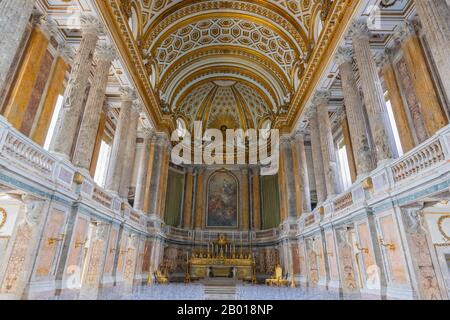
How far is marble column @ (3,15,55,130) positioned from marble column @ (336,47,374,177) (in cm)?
1191

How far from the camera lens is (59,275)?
297 inches

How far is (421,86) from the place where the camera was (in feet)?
31.8

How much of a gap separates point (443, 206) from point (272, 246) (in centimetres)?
1394

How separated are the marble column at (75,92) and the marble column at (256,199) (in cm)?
1636

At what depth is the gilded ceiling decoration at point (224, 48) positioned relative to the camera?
13.7 m

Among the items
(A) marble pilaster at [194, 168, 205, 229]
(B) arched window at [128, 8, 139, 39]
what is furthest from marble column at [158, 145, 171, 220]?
(B) arched window at [128, 8, 139, 39]

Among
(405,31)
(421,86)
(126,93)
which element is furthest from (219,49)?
(421,86)

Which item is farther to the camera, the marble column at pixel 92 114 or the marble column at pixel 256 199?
the marble column at pixel 256 199

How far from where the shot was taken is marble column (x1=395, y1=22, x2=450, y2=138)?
8.99 metres

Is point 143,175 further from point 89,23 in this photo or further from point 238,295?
point 238,295

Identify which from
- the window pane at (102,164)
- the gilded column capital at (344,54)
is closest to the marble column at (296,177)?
the gilded column capital at (344,54)

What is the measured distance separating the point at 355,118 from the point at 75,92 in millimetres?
10095

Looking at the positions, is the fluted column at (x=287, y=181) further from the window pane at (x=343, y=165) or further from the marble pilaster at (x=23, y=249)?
the marble pilaster at (x=23, y=249)
